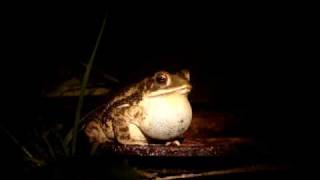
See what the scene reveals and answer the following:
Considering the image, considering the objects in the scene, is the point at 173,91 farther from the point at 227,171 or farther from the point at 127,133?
the point at 227,171

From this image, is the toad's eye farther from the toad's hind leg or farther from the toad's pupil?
the toad's hind leg

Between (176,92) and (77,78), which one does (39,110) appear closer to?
(77,78)

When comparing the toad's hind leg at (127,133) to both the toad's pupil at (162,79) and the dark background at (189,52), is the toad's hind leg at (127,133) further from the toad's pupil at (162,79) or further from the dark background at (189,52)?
the dark background at (189,52)

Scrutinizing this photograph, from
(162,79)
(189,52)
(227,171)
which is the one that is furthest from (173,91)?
(189,52)

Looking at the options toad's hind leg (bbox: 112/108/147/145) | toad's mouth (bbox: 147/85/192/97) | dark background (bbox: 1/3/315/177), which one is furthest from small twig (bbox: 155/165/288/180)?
dark background (bbox: 1/3/315/177)

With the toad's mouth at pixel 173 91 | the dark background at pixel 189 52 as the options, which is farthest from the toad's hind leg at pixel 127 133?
the dark background at pixel 189 52

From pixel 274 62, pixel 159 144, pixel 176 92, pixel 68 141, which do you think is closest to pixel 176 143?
pixel 159 144
